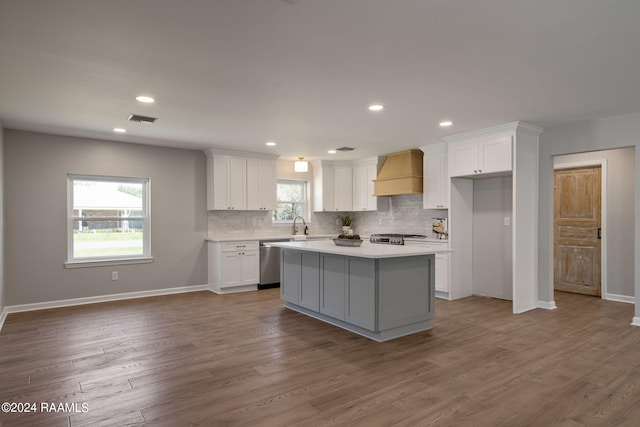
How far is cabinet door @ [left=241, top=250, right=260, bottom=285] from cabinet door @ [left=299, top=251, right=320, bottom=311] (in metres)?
1.90

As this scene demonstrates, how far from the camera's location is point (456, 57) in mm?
2822

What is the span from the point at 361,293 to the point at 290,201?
4.24 metres

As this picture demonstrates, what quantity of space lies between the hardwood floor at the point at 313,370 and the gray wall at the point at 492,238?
925 millimetres

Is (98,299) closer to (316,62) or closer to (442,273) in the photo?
(316,62)

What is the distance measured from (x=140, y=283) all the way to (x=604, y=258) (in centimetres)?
702

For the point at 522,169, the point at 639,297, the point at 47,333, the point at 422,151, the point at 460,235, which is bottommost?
the point at 47,333

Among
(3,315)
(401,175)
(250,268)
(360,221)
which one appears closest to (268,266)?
(250,268)

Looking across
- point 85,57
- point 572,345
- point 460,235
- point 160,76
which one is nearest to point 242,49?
point 160,76

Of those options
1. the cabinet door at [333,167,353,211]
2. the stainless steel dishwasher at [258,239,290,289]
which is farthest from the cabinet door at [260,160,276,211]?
the cabinet door at [333,167,353,211]

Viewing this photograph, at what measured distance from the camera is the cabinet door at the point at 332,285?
13.7ft

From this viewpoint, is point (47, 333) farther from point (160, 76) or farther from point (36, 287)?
point (160, 76)

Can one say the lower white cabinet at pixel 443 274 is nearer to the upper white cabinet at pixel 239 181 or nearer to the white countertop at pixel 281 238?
the white countertop at pixel 281 238

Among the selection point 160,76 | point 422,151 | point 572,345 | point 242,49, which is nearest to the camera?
point 242,49

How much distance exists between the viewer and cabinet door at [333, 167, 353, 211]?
7848mm
